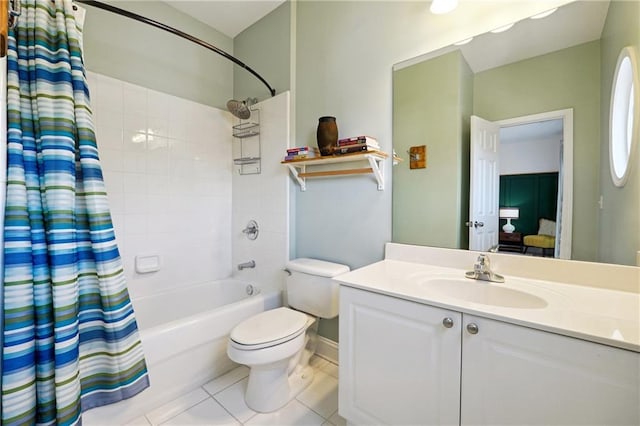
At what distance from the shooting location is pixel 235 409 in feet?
4.97

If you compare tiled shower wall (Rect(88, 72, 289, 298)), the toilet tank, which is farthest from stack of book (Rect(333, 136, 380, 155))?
the toilet tank

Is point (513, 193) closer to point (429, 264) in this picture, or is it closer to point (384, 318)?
point (429, 264)

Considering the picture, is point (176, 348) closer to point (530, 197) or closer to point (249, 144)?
point (249, 144)

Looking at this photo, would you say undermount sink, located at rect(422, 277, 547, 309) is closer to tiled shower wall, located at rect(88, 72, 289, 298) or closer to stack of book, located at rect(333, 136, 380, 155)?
stack of book, located at rect(333, 136, 380, 155)

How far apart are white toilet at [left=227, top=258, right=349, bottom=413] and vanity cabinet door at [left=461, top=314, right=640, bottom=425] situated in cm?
85

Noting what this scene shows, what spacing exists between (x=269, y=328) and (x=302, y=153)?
1122 mm

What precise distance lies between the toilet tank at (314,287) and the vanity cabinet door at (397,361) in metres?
0.44

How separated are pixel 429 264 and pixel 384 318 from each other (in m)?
0.56

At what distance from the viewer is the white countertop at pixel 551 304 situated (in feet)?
2.60

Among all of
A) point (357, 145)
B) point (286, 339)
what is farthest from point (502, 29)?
point (286, 339)

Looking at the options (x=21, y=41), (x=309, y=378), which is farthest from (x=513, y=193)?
(x=21, y=41)

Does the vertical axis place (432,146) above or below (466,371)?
above

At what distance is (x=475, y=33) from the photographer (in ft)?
4.72

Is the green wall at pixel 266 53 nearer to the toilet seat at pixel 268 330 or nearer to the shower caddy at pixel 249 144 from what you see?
the shower caddy at pixel 249 144
